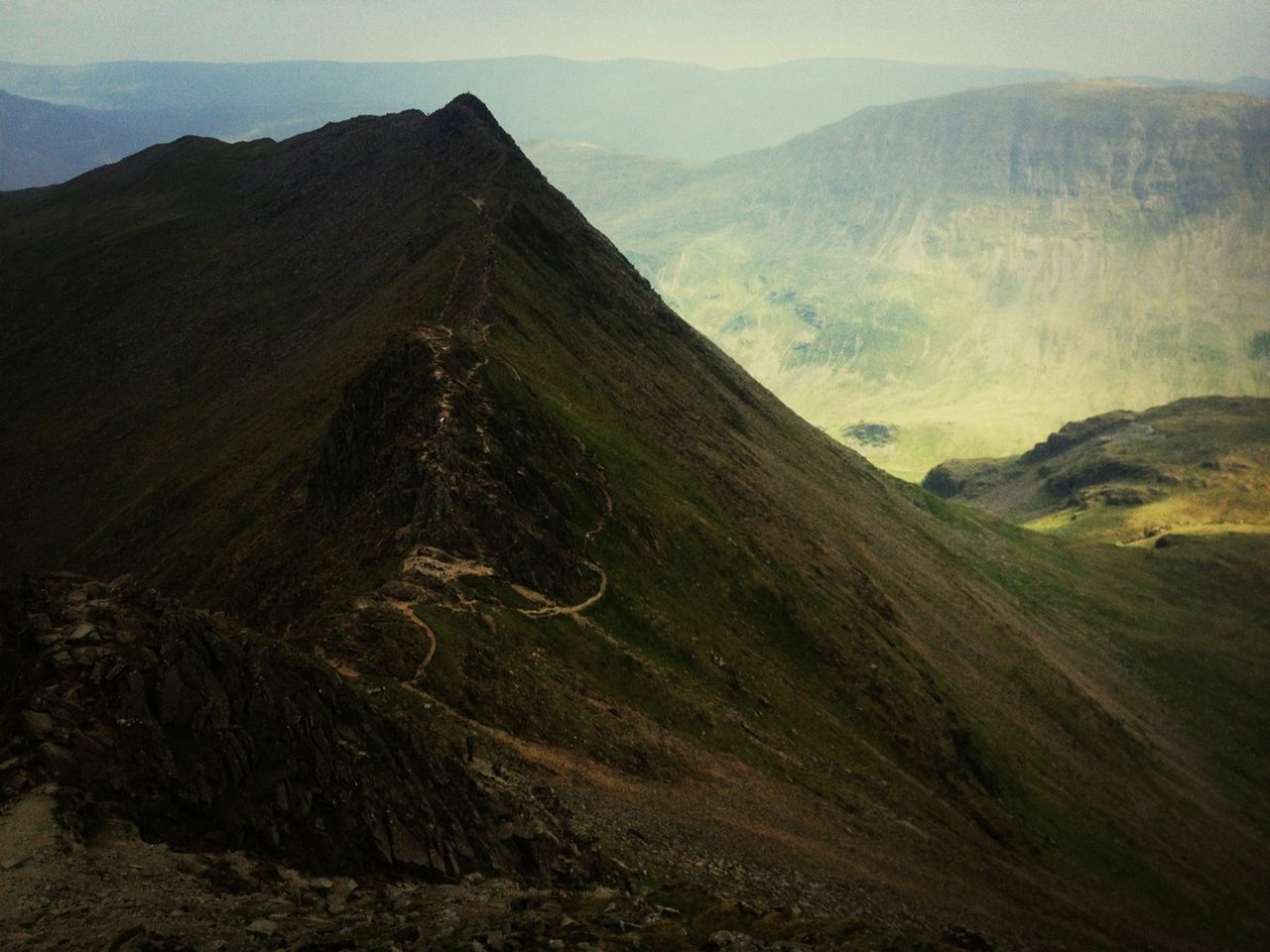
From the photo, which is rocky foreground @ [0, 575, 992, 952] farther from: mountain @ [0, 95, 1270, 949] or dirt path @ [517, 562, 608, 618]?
dirt path @ [517, 562, 608, 618]

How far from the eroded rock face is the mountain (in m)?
0.16

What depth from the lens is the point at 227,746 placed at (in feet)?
104

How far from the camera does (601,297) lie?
13775cm

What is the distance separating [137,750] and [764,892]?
32155mm

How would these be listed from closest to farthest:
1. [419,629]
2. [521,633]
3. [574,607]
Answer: [419,629], [521,633], [574,607]

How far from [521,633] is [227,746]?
2977 centimetres

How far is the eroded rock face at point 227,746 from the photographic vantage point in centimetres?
2894

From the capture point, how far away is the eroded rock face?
28.9 m

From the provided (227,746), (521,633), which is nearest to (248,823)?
(227,746)

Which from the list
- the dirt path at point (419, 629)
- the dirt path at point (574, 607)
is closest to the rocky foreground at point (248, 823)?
the dirt path at point (419, 629)

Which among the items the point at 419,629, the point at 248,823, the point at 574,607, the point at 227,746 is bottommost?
the point at 248,823

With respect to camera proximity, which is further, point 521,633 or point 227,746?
point 521,633

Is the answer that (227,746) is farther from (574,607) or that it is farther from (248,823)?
(574,607)

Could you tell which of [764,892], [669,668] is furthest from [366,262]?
[764,892]
